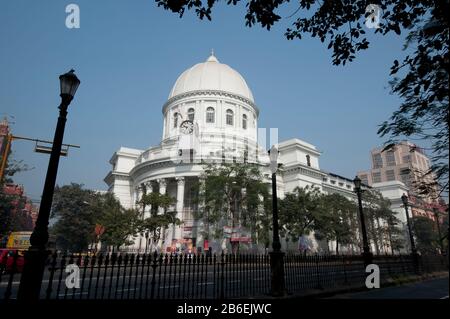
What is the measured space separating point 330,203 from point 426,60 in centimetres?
3481

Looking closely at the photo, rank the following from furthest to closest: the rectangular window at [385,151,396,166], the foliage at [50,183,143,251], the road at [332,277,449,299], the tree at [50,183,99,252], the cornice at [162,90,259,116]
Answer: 1. the rectangular window at [385,151,396,166]
2. the cornice at [162,90,259,116]
3. the tree at [50,183,99,252]
4. the foliage at [50,183,143,251]
5. the road at [332,277,449,299]

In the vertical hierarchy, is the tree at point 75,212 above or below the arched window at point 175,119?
below

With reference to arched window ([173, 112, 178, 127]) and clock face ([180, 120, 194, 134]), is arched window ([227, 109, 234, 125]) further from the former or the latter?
arched window ([173, 112, 178, 127])

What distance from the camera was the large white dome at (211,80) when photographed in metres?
50.6

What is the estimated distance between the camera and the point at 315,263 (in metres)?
11.5

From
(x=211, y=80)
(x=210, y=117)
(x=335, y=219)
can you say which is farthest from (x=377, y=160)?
(x=335, y=219)

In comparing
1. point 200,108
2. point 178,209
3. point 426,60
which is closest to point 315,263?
point 426,60

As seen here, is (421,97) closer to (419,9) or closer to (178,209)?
(419,9)

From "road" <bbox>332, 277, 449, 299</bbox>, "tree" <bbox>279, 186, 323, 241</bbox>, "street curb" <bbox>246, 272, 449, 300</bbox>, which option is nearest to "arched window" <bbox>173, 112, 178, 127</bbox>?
"tree" <bbox>279, 186, 323, 241</bbox>

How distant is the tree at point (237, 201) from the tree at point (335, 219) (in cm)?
737

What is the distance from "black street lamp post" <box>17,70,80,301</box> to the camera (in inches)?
197

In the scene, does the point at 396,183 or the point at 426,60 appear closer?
the point at 426,60

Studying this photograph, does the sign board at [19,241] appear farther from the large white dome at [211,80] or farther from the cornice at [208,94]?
the large white dome at [211,80]

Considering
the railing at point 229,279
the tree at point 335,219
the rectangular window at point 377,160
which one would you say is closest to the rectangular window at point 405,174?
the railing at point 229,279
